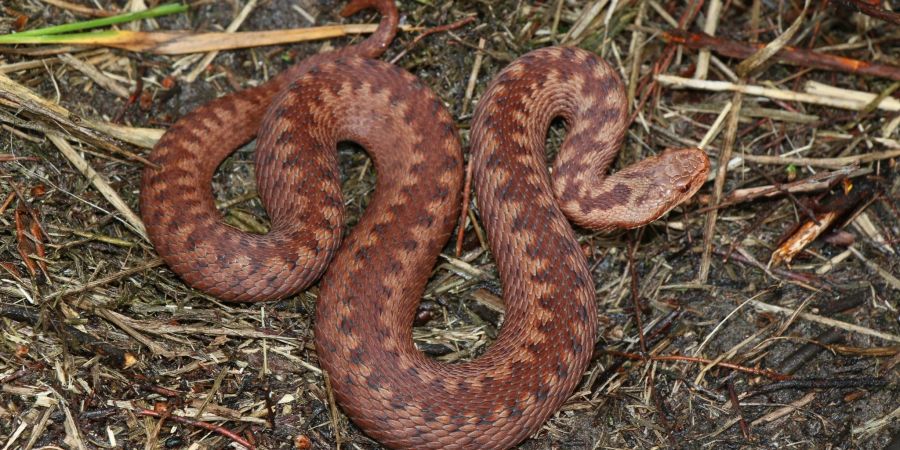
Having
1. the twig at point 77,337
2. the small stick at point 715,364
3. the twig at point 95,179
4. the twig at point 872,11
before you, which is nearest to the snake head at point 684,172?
the small stick at point 715,364

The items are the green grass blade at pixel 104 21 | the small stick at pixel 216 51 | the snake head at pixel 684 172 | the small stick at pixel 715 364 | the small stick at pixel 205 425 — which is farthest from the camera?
the small stick at pixel 216 51

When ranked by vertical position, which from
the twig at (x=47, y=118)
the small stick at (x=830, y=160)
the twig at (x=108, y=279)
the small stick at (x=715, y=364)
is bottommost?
the small stick at (x=715, y=364)

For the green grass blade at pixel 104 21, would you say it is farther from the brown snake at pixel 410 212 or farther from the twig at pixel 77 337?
the twig at pixel 77 337

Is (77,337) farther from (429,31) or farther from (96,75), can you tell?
(429,31)

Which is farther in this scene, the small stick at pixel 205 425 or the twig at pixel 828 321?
the twig at pixel 828 321

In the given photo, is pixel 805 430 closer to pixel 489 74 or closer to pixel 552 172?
pixel 552 172

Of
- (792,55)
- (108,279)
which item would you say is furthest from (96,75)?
(792,55)

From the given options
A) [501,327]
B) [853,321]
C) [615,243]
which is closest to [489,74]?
[615,243]
